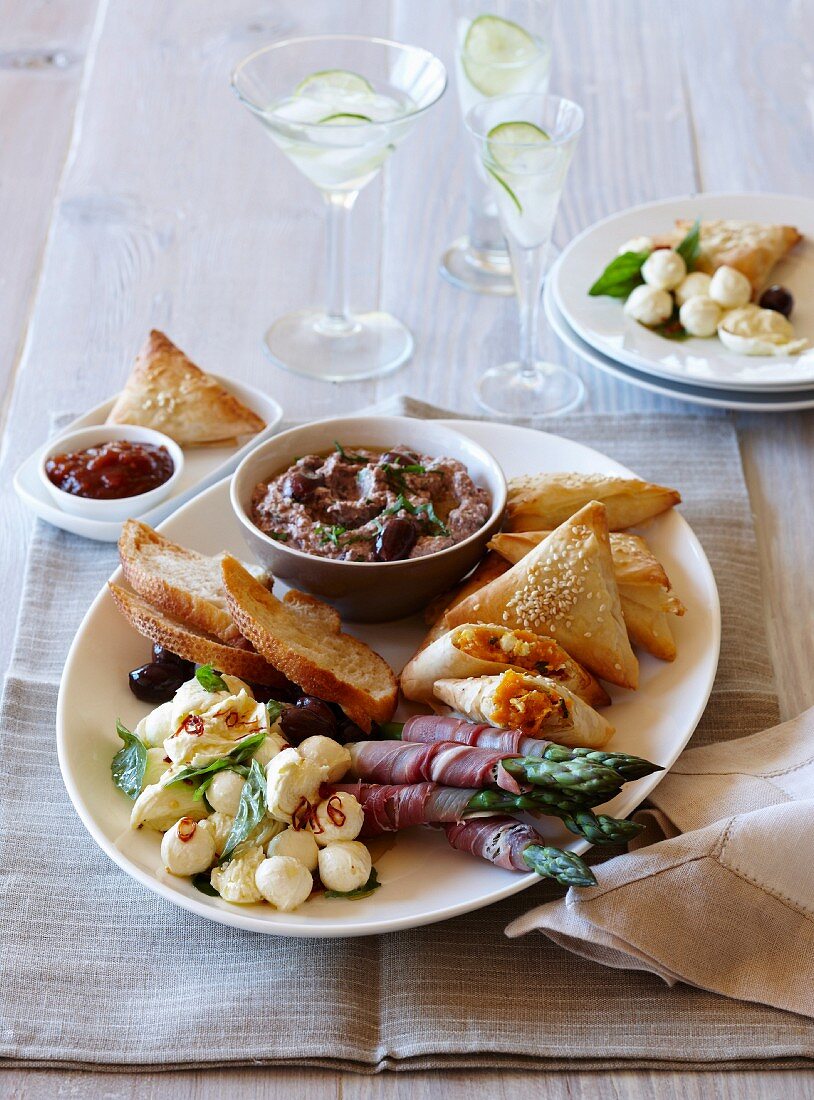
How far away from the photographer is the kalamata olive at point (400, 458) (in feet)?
8.99

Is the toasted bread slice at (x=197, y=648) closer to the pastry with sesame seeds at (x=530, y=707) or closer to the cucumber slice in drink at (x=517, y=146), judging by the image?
the pastry with sesame seeds at (x=530, y=707)

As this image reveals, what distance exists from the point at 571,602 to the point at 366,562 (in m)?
0.43

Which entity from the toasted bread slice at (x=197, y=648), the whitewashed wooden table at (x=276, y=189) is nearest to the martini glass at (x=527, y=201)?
the whitewashed wooden table at (x=276, y=189)

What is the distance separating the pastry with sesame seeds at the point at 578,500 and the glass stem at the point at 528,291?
2.77 ft

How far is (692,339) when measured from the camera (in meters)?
3.48

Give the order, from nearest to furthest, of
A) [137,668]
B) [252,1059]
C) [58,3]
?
[252,1059], [137,668], [58,3]

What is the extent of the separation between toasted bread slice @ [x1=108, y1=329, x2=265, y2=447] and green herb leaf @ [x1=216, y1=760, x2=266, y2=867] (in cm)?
141

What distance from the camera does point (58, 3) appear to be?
18.4 ft

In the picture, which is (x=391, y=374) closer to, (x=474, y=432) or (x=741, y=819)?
(x=474, y=432)

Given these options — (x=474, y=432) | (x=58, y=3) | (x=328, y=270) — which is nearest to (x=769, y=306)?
(x=474, y=432)

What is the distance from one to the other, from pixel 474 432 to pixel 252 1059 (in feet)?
Result: 5.59

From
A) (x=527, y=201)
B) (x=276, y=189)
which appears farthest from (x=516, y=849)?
(x=276, y=189)

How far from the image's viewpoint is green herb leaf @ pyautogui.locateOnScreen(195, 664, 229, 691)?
7.34 ft

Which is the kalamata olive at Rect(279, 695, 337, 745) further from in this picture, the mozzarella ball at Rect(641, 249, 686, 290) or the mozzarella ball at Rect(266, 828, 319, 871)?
the mozzarella ball at Rect(641, 249, 686, 290)
